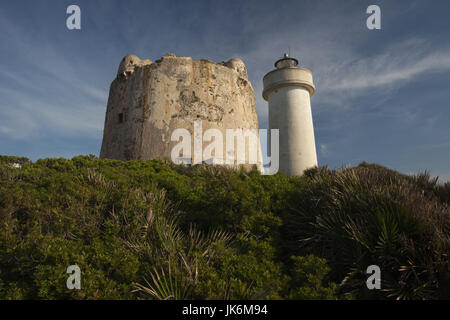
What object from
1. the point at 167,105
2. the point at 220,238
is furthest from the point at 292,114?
the point at 220,238

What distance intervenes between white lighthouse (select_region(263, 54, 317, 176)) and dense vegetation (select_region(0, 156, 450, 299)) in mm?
7093

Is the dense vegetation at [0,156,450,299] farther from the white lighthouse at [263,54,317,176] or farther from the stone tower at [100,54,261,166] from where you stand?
the white lighthouse at [263,54,317,176]

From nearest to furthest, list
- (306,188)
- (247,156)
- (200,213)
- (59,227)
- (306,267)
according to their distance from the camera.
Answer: (306,267), (59,227), (200,213), (306,188), (247,156)

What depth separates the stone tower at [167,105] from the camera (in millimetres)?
9383

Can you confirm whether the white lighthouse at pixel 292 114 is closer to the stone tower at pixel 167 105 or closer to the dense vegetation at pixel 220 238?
the stone tower at pixel 167 105

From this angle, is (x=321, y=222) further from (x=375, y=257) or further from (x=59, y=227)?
(x=59, y=227)

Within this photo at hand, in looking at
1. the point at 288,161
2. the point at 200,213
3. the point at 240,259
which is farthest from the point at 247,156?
the point at 240,259

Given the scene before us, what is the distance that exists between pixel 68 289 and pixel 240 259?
2.16 meters

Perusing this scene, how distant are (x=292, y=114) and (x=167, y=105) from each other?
6.71 meters

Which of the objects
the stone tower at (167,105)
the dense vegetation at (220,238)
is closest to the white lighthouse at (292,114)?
the stone tower at (167,105)

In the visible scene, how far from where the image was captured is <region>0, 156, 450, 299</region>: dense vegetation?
11.4 ft

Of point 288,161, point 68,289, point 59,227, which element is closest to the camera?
point 68,289

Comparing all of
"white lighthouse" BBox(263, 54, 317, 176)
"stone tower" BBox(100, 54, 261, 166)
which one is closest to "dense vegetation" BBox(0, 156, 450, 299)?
"stone tower" BBox(100, 54, 261, 166)

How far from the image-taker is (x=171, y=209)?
208 inches
